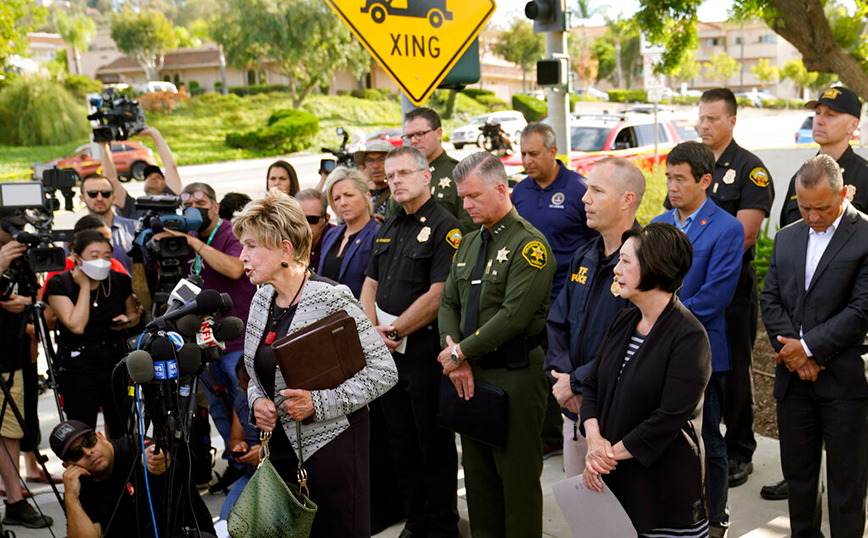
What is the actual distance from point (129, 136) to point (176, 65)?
67.8m

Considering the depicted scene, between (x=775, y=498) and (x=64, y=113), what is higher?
(x=64, y=113)

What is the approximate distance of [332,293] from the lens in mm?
3434

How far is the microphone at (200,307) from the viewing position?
10.5 feet

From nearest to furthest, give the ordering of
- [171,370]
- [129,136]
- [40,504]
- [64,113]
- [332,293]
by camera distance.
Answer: [171,370]
[332,293]
[40,504]
[129,136]
[64,113]

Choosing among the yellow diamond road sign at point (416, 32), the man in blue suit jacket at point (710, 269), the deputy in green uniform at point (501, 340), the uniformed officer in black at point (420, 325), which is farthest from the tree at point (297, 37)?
the man in blue suit jacket at point (710, 269)

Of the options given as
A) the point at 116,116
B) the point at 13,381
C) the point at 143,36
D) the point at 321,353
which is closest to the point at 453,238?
the point at 321,353

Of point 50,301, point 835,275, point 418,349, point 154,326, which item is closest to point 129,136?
point 50,301

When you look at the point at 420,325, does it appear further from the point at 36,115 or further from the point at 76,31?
the point at 76,31

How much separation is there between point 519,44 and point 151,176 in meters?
56.4

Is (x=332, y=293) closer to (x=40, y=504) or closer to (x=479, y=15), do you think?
(x=479, y=15)

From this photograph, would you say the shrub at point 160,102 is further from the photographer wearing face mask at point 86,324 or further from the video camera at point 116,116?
the photographer wearing face mask at point 86,324

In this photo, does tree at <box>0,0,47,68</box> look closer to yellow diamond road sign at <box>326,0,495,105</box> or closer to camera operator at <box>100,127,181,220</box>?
camera operator at <box>100,127,181,220</box>

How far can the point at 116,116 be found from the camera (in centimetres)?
686

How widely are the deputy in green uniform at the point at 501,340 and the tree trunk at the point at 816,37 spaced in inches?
191
